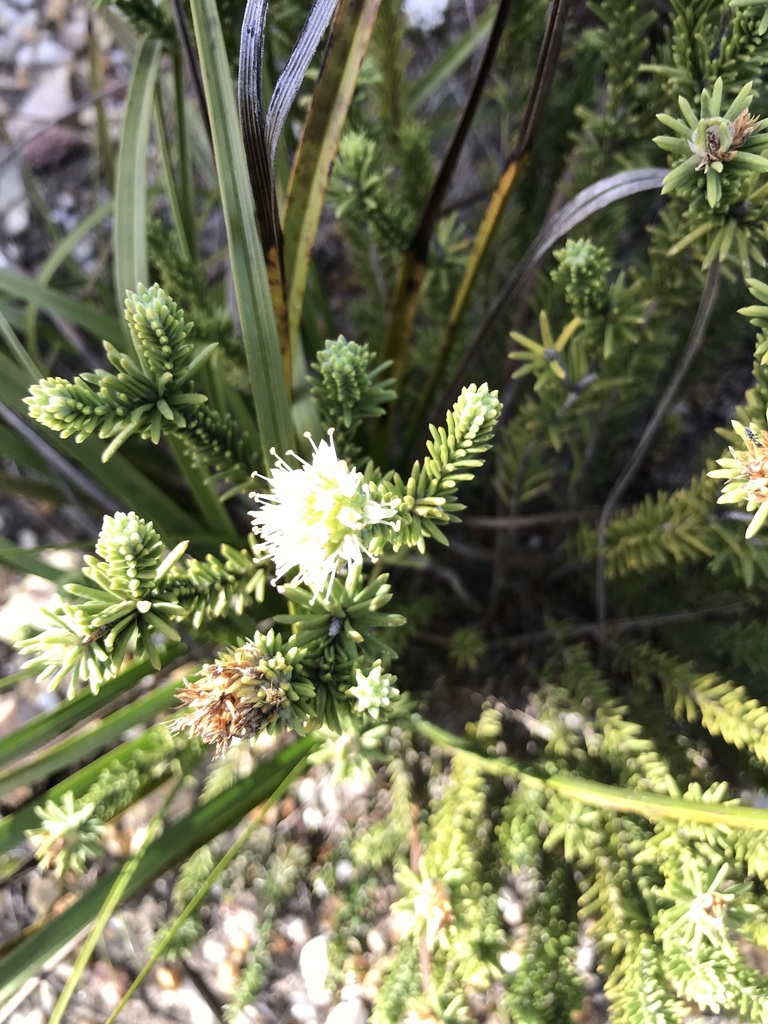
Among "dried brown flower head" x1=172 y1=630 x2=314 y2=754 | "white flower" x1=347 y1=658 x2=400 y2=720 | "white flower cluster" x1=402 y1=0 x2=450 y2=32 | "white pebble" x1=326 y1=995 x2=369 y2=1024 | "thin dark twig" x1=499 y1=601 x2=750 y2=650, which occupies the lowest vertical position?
"white pebble" x1=326 y1=995 x2=369 y2=1024

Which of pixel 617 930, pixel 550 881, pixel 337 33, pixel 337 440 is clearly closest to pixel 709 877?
pixel 617 930

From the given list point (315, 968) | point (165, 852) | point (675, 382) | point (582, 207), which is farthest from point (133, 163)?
point (315, 968)

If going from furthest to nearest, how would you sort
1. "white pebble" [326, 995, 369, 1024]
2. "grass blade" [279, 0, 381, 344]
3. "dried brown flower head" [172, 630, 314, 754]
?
"white pebble" [326, 995, 369, 1024], "grass blade" [279, 0, 381, 344], "dried brown flower head" [172, 630, 314, 754]

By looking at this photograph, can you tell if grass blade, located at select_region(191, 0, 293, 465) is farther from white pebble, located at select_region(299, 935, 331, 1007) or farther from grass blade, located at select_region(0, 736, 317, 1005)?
white pebble, located at select_region(299, 935, 331, 1007)

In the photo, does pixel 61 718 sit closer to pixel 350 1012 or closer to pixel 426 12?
pixel 350 1012

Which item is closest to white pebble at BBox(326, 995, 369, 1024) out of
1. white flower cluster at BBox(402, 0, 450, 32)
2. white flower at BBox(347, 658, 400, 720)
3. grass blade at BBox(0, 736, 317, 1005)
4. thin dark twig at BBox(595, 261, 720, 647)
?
grass blade at BBox(0, 736, 317, 1005)

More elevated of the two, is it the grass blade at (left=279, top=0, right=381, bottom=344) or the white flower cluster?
the white flower cluster

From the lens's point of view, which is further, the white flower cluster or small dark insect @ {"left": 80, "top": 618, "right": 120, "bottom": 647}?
the white flower cluster

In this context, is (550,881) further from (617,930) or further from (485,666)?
(485,666)
